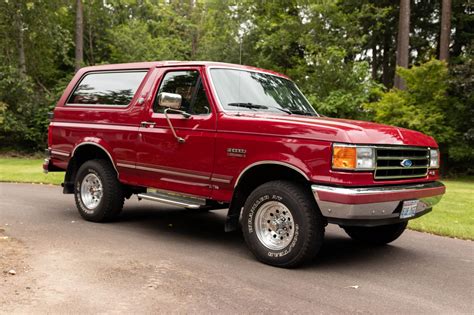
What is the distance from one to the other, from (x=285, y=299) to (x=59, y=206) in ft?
19.0

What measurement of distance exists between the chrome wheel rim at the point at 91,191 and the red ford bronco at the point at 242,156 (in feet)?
0.05

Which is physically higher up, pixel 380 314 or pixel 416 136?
pixel 416 136

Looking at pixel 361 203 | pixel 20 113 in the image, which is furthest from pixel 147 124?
pixel 20 113

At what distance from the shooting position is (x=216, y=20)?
1029 inches

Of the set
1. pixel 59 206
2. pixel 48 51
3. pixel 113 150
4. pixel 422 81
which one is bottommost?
pixel 59 206

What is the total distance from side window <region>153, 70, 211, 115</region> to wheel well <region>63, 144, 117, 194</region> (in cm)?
142

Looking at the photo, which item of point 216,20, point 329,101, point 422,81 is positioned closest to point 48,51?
point 216,20

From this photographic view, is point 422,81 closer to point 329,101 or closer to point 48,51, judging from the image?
point 329,101

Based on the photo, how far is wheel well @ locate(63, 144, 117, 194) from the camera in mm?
7395

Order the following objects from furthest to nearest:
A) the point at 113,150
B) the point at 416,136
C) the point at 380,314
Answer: the point at 113,150, the point at 416,136, the point at 380,314

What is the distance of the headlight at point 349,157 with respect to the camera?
4.72 m

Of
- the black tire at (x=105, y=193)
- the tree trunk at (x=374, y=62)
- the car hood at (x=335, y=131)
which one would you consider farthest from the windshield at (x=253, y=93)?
the tree trunk at (x=374, y=62)

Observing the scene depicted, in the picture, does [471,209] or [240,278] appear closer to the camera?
[240,278]

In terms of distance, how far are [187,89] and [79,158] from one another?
2.47 metres
